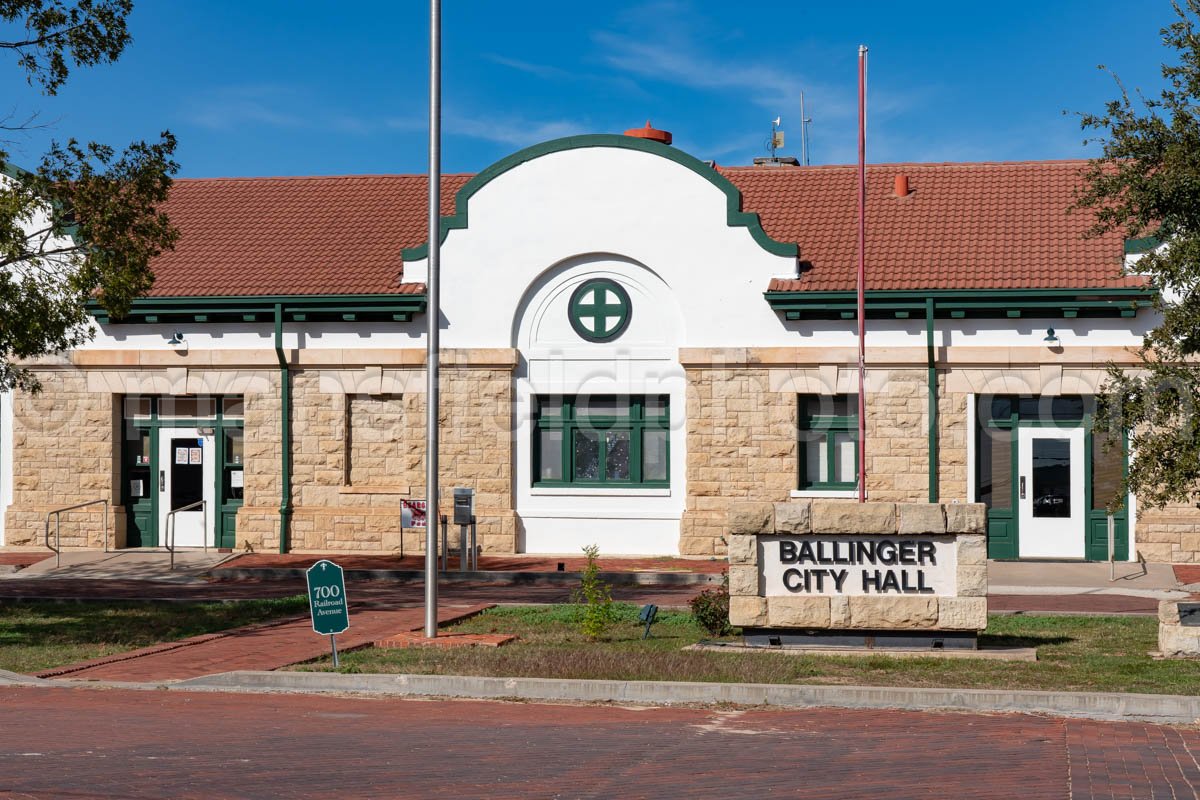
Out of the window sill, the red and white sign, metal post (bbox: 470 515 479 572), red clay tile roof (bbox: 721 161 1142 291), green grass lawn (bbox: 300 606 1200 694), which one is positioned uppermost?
red clay tile roof (bbox: 721 161 1142 291)

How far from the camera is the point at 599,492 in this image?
25.6m

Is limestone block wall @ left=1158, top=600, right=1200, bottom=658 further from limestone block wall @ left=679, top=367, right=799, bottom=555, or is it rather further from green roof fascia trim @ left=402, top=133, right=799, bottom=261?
green roof fascia trim @ left=402, top=133, right=799, bottom=261

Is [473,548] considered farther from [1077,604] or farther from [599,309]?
[1077,604]

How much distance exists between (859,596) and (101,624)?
8.93 m

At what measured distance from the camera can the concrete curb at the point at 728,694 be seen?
1107cm

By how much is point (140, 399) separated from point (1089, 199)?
60.1ft

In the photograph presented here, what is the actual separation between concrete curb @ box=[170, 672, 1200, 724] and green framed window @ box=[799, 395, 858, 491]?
1347 centimetres

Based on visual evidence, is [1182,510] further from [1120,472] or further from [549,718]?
[549,718]

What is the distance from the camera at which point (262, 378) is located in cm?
2638

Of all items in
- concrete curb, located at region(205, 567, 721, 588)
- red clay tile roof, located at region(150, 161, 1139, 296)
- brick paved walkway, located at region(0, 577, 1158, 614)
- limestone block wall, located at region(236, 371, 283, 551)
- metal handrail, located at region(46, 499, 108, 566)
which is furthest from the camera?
limestone block wall, located at region(236, 371, 283, 551)

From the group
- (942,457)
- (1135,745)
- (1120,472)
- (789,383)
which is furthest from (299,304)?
(1135,745)

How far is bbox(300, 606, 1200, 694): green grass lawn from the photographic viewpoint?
12.2 meters

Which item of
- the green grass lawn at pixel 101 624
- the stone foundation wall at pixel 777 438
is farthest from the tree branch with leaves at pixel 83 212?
the stone foundation wall at pixel 777 438

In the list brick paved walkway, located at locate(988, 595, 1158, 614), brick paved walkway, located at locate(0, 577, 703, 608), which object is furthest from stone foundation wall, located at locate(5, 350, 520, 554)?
brick paved walkway, located at locate(988, 595, 1158, 614)
